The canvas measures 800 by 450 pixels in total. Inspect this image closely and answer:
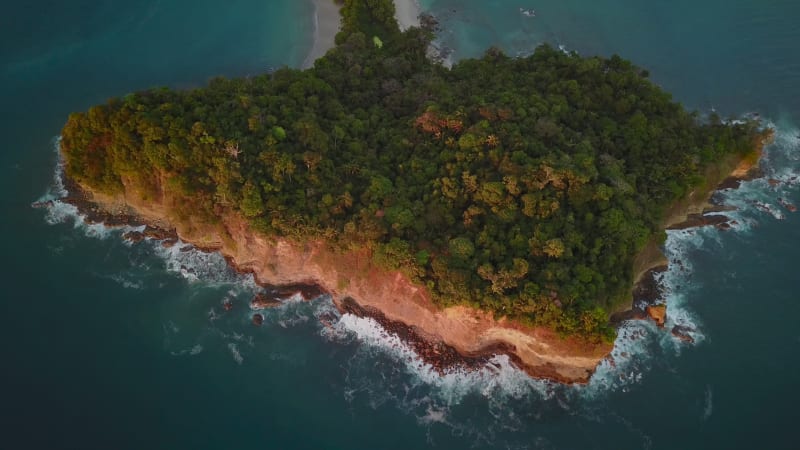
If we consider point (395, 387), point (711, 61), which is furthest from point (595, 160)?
point (711, 61)

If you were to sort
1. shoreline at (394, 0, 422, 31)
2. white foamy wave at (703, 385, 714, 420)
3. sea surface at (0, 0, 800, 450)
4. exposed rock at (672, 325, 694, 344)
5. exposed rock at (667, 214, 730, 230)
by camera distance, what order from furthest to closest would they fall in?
shoreline at (394, 0, 422, 31) → exposed rock at (667, 214, 730, 230) → exposed rock at (672, 325, 694, 344) → white foamy wave at (703, 385, 714, 420) → sea surface at (0, 0, 800, 450)

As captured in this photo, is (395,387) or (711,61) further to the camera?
(711,61)

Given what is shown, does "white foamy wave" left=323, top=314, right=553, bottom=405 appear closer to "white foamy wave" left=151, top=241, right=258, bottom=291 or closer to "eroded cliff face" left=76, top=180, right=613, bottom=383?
"eroded cliff face" left=76, top=180, right=613, bottom=383

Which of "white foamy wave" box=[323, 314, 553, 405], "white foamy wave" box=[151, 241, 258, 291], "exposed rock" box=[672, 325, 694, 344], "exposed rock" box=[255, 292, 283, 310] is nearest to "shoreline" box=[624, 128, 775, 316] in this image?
"exposed rock" box=[672, 325, 694, 344]

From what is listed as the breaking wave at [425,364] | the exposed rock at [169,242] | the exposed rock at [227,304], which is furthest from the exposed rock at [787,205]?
the exposed rock at [169,242]

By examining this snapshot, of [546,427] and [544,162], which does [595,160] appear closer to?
[544,162]

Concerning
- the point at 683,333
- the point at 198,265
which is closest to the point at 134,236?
the point at 198,265
